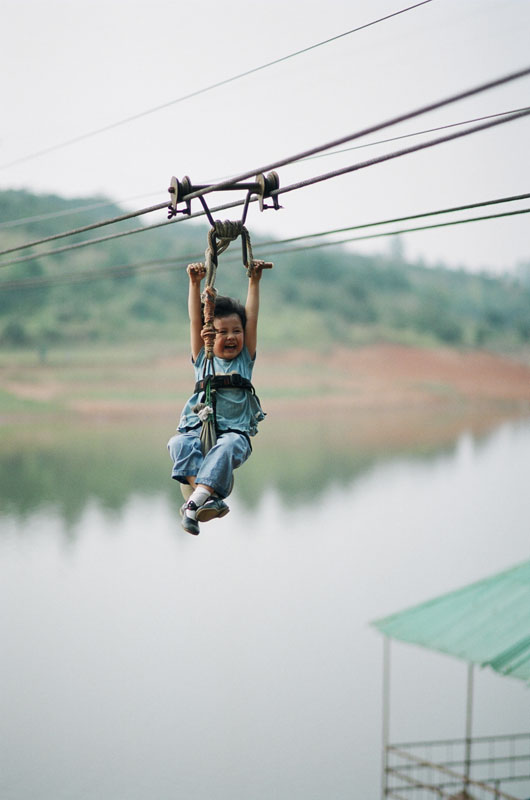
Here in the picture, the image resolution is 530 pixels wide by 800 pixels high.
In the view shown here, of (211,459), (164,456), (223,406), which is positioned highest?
(164,456)

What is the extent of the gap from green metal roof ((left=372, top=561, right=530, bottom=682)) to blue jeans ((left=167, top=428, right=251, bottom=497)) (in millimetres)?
3343

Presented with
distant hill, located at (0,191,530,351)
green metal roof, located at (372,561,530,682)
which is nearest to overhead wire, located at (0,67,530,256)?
green metal roof, located at (372,561,530,682)

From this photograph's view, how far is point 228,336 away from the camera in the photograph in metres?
2.38

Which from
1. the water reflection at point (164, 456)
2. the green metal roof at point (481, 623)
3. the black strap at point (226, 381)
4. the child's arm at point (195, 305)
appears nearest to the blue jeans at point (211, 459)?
the black strap at point (226, 381)

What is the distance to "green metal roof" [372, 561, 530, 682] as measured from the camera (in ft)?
17.1

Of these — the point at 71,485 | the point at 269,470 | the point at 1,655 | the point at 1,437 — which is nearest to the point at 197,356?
the point at 1,655

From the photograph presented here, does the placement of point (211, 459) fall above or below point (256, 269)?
below

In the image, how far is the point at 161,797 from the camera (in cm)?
1101

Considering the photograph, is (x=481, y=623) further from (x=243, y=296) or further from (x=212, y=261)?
(x=243, y=296)

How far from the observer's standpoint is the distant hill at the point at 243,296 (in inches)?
1057

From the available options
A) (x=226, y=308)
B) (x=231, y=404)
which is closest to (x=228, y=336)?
(x=226, y=308)

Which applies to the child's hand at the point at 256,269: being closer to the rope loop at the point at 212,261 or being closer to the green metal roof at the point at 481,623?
the rope loop at the point at 212,261

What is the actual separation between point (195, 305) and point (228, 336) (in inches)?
4.6

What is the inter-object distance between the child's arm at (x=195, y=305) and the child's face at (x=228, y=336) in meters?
0.05
